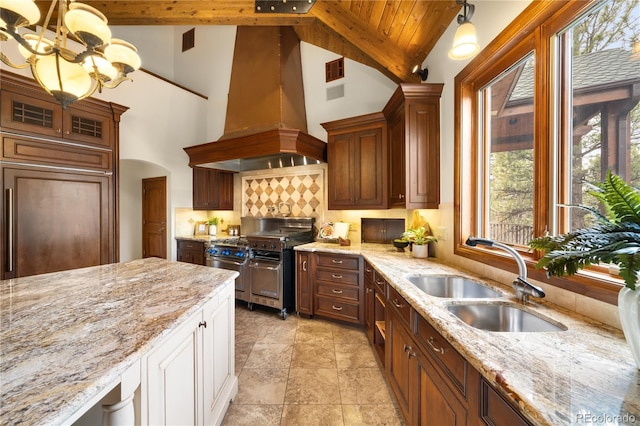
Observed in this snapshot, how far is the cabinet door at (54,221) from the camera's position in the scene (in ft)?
7.95

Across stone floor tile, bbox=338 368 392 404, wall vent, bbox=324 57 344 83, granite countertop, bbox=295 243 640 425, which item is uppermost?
wall vent, bbox=324 57 344 83

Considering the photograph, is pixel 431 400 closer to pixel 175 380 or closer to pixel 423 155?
pixel 175 380

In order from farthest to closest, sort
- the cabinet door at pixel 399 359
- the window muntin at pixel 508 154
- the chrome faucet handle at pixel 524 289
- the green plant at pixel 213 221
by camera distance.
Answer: the green plant at pixel 213 221 → the window muntin at pixel 508 154 → the cabinet door at pixel 399 359 → the chrome faucet handle at pixel 524 289

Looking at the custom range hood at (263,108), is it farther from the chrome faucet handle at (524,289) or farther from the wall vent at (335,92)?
the chrome faucet handle at (524,289)

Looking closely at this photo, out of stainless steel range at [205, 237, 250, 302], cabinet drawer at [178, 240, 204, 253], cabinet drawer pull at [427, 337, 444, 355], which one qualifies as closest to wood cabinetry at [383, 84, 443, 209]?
cabinet drawer pull at [427, 337, 444, 355]

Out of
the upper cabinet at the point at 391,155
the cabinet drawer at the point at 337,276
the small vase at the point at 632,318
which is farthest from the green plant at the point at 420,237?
the small vase at the point at 632,318

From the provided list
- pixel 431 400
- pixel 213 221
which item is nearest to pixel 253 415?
pixel 431 400

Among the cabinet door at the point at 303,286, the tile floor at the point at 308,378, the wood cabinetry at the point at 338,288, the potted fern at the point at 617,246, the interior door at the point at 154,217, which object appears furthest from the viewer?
the interior door at the point at 154,217

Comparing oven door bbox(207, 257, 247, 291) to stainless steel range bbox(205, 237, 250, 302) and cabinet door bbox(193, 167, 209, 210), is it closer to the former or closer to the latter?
stainless steel range bbox(205, 237, 250, 302)

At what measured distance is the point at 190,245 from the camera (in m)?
4.23

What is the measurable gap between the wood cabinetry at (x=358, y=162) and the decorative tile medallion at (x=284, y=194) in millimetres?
518

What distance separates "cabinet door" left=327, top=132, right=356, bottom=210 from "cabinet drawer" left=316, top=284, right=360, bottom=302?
41.9 inches

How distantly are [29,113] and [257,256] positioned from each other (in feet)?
9.33

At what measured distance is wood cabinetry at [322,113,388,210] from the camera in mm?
3072
